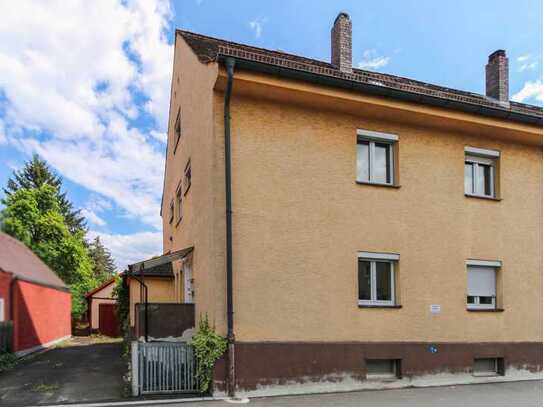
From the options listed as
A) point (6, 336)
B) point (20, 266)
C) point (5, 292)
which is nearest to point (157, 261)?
point (6, 336)

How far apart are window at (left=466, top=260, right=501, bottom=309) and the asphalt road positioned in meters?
1.97

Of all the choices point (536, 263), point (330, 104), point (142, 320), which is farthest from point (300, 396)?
point (536, 263)

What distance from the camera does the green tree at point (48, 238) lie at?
1272 inches

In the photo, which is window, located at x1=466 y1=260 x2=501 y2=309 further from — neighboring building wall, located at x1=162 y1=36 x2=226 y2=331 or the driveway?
the driveway

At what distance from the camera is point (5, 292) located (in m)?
15.9

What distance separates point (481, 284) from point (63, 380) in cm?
1033

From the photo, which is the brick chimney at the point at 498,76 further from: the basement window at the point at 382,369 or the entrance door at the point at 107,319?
the entrance door at the point at 107,319

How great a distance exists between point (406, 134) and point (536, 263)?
4.90 meters

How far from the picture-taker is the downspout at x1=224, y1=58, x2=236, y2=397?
896cm

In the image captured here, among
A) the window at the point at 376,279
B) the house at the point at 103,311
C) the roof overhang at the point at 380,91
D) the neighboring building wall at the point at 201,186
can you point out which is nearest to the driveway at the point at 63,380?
the neighboring building wall at the point at 201,186

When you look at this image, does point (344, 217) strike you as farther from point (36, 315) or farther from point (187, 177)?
point (36, 315)

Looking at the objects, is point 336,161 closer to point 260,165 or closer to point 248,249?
point 260,165

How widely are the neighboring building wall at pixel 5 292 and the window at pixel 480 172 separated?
14.7 metres

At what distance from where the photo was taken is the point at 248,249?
9.54 metres
